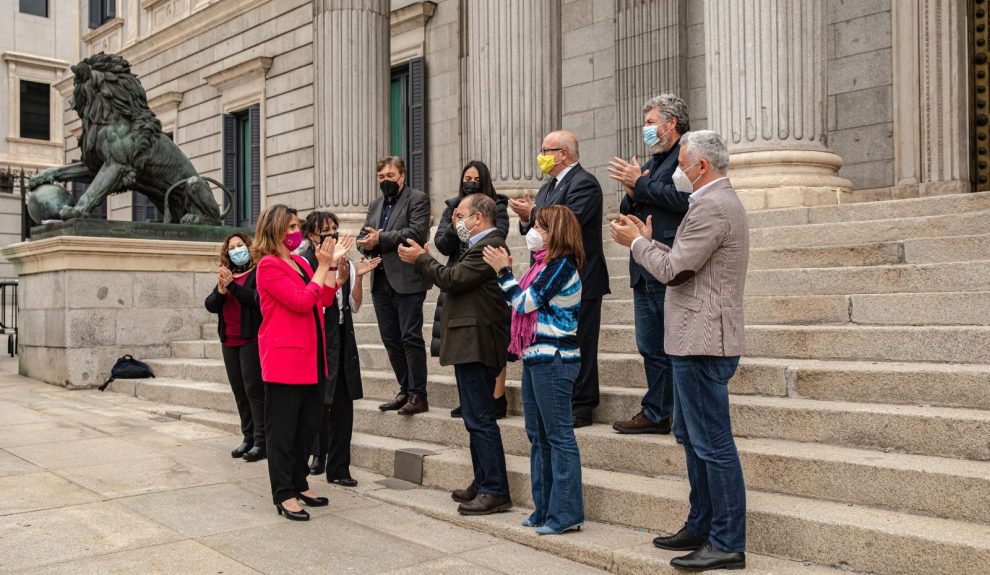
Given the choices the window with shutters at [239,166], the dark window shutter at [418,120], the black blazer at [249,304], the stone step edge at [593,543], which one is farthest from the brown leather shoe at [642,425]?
the window with shutters at [239,166]

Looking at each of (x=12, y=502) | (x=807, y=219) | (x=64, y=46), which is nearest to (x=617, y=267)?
(x=807, y=219)

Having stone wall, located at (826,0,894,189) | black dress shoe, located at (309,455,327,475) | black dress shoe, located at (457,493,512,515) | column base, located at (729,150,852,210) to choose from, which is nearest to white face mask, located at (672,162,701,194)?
black dress shoe, located at (457,493,512,515)

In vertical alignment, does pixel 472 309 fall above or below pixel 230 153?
below

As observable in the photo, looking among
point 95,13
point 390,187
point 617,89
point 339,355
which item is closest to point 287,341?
point 339,355

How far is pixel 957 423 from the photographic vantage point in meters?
4.71

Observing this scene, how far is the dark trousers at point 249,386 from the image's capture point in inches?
286

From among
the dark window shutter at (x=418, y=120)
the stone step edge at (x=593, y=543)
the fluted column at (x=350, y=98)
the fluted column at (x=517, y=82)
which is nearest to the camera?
the stone step edge at (x=593, y=543)

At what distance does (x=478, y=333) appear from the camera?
5.61 metres

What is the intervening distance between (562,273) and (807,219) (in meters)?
3.39

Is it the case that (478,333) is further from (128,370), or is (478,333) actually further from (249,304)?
(128,370)

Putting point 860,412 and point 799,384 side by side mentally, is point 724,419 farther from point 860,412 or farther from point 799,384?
point 799,384

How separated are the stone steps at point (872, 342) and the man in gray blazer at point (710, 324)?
1849 millimetres

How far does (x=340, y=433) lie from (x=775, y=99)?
461 centimetres

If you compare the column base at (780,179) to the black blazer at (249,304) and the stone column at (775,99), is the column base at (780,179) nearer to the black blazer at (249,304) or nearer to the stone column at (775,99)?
the stone column at (775,99)
